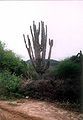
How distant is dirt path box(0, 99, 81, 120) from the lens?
891cm

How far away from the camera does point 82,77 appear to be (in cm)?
1190

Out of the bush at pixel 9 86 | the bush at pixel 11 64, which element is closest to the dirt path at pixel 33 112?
the bush at pixel 9 86

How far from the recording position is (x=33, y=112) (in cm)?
964

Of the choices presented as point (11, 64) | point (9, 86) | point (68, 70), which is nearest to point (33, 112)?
point (9, 86)

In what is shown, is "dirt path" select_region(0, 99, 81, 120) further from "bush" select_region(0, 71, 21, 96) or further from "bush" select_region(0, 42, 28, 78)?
"bush" select_region(0, 42, 28, 78)

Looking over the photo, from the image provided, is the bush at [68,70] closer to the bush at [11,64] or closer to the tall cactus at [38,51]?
the tall cactus at [38,51]

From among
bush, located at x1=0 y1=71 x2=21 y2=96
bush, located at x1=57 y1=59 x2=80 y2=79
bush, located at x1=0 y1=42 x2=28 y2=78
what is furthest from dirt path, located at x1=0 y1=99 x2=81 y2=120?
bush, located at x1=0 y1=42 x2=28 y2=78

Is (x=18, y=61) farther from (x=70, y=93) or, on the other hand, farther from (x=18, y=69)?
(x=70, y=93)

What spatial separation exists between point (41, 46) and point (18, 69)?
3591 millimetres

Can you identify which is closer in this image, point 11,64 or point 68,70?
point 68,70

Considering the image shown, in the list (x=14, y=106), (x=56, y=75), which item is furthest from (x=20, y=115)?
(x=56, y=75)

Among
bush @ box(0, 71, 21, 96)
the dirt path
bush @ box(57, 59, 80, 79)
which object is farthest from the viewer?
bush @ box(57, 59, 80, 79)

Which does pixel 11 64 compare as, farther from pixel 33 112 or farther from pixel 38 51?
pixel 33 112

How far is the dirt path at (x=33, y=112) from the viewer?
8.91m
